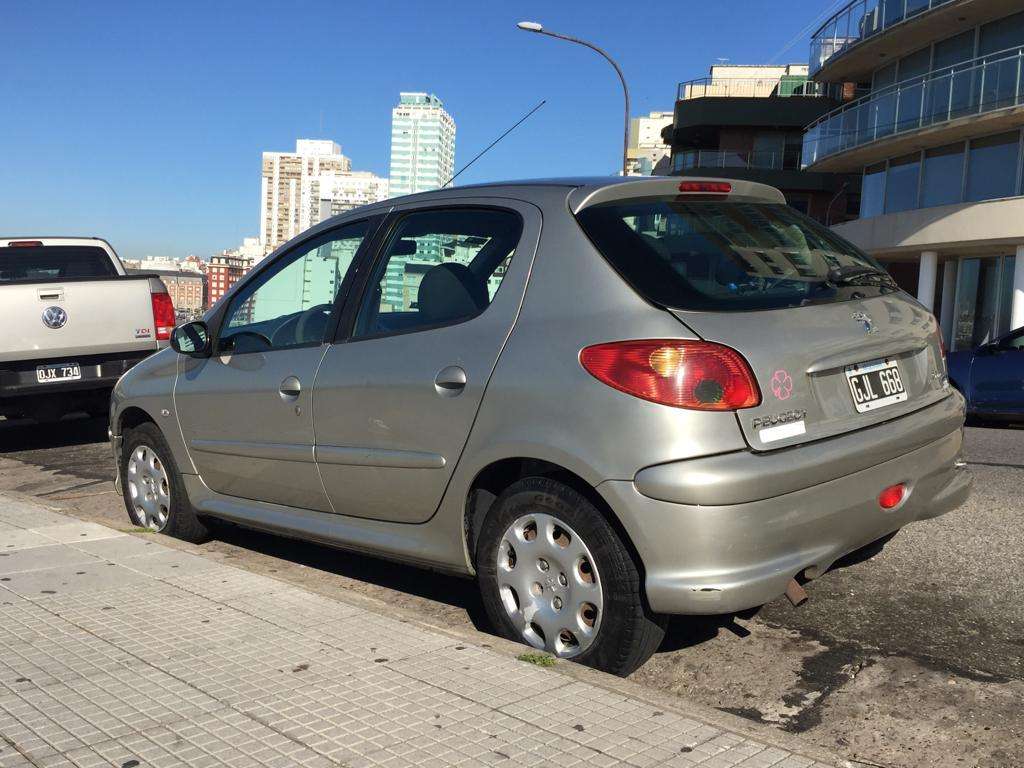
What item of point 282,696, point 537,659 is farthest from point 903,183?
point 282,696

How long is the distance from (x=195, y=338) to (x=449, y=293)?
1776mm

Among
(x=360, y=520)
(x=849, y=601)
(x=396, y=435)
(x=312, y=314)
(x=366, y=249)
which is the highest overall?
(x=366, y=249)

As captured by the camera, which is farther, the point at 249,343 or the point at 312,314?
the point at 249,343

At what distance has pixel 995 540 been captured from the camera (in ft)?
16.6

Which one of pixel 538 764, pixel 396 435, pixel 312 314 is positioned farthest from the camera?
pixel 312 314

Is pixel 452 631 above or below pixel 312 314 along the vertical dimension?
below

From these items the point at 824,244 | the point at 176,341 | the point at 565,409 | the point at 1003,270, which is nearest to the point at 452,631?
the point at 565,409

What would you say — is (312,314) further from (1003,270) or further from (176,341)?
(1003,270)

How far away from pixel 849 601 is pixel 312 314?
104 inches

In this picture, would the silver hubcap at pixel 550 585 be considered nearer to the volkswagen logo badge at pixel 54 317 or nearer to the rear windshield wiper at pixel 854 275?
the rear windshield wiper at pixel 854 275

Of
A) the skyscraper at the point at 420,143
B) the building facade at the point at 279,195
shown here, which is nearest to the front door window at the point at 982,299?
the skyscraper at the point at 420,143

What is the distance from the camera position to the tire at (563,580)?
3268 millimetres

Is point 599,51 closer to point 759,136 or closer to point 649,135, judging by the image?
point 759,136

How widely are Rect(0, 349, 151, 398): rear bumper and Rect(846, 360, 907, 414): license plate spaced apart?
6.90 meters
